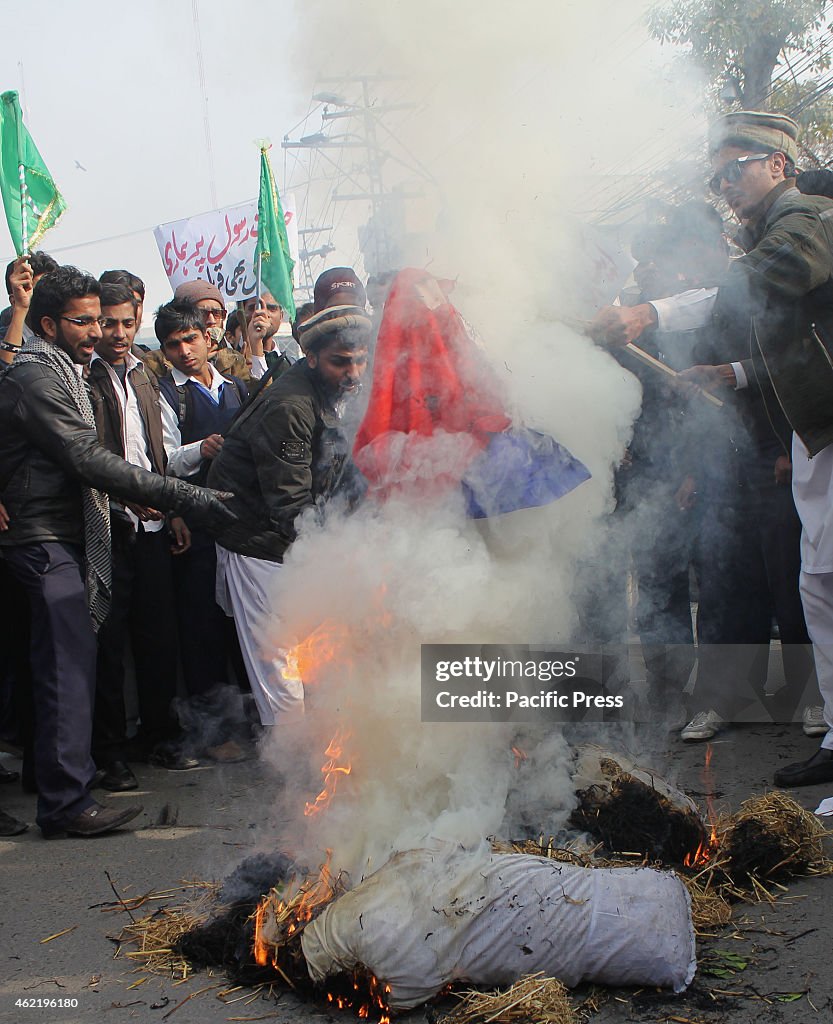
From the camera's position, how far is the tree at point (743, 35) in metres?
4.09

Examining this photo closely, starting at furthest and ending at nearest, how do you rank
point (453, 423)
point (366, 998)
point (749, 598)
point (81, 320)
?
point (749, 598) → point (81, 320) → point (453, 423) → point (366, 998)

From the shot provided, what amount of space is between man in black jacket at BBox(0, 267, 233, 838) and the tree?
2651 millimetres

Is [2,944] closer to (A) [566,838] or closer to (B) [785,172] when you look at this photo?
(A) [566,838]

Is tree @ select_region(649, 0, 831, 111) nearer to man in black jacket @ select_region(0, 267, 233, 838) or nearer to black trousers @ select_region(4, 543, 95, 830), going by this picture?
man in black jacket @ select_region(0, 267, 233, 838)

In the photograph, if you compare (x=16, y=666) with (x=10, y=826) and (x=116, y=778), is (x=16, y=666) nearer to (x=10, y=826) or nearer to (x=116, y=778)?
(x=116, y=778)

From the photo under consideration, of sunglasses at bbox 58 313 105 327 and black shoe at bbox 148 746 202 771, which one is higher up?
sunglasses at bbox 58 313 105 327

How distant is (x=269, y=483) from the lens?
13.7 ft

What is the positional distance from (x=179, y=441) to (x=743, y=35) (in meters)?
3.40

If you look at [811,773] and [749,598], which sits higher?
[749,598]

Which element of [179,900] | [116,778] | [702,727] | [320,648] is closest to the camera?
[320,648]

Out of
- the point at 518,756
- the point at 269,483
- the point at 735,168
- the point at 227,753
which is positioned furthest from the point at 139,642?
the point at 735,168

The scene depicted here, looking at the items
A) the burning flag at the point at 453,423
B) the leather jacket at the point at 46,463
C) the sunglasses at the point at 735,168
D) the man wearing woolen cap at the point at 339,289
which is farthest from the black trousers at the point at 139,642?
the sunglasses at the point at 735,168

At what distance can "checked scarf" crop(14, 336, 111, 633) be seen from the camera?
14.2 ft

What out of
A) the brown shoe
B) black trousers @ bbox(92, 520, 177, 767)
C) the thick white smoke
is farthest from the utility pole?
the brown shoe
